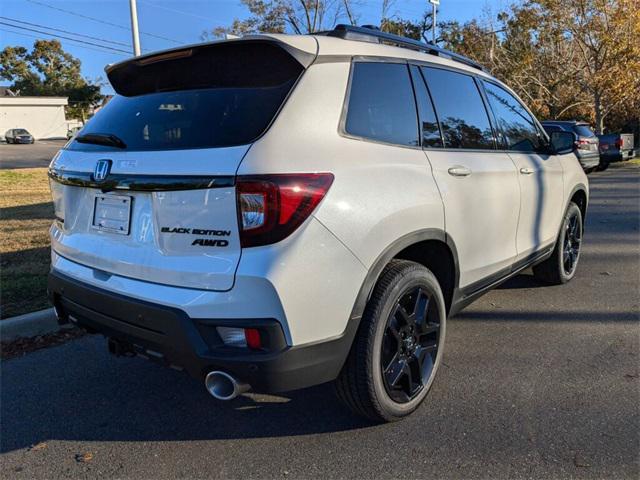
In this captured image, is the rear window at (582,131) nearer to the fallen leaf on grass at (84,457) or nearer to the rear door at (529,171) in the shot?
the rear door at (529,171)

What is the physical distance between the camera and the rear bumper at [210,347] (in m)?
2.18

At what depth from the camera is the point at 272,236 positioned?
2.14 metres

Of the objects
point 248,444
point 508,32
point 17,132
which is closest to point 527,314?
point 248,444

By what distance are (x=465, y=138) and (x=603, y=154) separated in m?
16.2

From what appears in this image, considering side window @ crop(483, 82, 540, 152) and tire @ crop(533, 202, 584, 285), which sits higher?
side window @ crop(483, 82, 540, 152)

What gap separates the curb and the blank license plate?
1.86 m

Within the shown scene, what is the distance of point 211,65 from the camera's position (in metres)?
2.62

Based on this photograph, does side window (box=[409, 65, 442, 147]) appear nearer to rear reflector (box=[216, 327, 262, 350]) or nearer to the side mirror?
rear reflector (box=[216, 327, 262, 350])

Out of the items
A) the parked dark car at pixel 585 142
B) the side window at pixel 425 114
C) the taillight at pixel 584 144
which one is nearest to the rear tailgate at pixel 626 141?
the parked dark car at pixel 585 142

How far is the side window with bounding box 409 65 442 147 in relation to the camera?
305 cm

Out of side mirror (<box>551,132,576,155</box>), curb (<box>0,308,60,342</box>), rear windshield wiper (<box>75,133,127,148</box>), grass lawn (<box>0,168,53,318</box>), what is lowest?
curb (<box>0,308,60,342</box>)

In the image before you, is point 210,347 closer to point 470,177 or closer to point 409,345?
point 409,345

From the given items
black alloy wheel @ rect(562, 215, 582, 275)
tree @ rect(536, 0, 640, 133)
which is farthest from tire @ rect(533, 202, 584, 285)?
tree @ rect(536, 0, 640, 133)

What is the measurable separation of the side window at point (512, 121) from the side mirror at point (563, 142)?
0.95 ft
